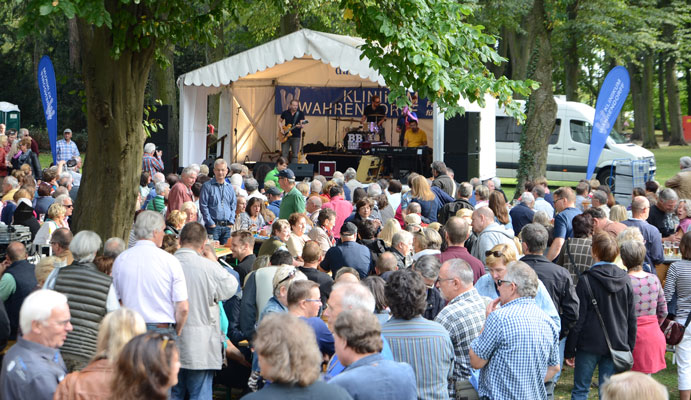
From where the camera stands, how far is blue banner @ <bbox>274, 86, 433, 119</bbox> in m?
22.7

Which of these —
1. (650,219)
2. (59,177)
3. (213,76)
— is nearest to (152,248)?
(650,219)

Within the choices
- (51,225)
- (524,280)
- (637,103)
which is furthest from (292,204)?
(637,103)

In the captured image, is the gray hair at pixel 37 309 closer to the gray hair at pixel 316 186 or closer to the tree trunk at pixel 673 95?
the gray hair at pixel 316 186

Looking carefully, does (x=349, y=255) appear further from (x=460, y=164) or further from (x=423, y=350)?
(x=460, y=164)

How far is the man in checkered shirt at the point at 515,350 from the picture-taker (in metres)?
4.59

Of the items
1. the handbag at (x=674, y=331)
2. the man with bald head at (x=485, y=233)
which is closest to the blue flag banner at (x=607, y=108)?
the man with bald head at (x=485, y=233)

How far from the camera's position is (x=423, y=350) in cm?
439

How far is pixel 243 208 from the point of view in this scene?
1113cm

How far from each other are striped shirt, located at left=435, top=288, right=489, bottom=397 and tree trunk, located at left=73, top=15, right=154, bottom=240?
3.76 metres

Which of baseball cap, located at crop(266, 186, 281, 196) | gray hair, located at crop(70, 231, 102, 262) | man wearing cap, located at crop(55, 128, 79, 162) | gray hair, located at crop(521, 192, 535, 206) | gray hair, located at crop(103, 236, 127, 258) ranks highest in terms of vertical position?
man wearing cap, located at crop(55, 128, 79, 162)

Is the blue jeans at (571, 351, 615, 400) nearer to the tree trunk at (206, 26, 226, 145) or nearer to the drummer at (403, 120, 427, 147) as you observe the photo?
the drummer at (403, 120, 427, 147)

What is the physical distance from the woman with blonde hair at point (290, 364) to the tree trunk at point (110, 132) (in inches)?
180

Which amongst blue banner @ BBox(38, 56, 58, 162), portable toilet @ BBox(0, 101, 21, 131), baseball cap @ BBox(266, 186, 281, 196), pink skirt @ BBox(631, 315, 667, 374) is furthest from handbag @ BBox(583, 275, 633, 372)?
portable toilet @ BBox(0, 101, 21, 131)

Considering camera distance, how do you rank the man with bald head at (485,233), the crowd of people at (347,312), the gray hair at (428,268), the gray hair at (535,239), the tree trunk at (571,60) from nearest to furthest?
the crowd of people at (347,312) < the gray hair at (428,268) < the gray hair at (535,239) < the man with bald head at (485,233) < the tree trunk at (571,60)
